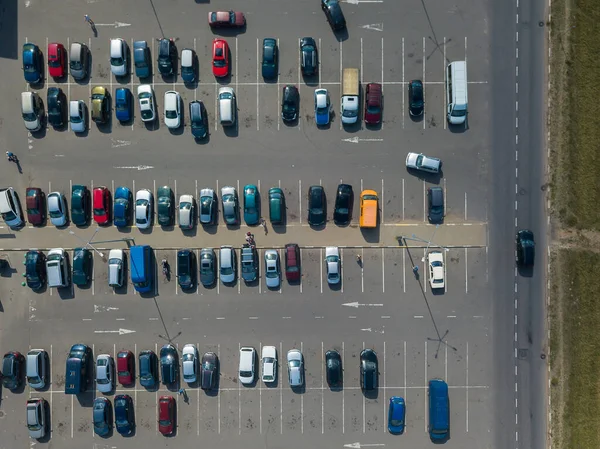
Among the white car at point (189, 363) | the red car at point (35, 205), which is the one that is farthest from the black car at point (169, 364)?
the red car at point (35, 205)

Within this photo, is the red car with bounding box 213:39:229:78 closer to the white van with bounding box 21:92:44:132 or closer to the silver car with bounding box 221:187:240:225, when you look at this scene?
the silver car with bounding box 221:187:240:225

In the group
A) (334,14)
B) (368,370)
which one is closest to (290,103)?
(334,14)

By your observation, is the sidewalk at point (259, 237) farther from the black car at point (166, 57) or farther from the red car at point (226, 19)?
the red car at point (226, 19)

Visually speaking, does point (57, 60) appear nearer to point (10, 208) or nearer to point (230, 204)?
point (10, 208)

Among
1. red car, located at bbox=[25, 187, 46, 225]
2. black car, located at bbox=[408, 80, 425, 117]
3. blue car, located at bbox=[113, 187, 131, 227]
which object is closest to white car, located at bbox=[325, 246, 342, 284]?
black car, located at bbox=[408, 80, 425, 117]

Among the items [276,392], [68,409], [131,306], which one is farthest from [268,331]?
[68,409]

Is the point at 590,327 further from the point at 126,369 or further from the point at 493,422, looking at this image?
the point at 126,369
